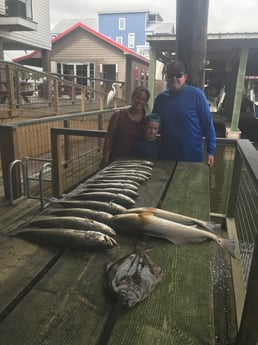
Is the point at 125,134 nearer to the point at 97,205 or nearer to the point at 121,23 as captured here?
the point at 97,205

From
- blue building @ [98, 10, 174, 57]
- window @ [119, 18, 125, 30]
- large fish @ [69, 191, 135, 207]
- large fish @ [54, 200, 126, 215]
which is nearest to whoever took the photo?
large fish @ [54, 200, 126, 215]

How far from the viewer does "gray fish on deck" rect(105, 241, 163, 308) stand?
1.15 m

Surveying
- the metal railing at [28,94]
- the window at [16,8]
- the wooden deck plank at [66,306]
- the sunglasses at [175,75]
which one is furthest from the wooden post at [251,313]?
the window at [16,8]

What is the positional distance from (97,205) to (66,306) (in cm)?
85

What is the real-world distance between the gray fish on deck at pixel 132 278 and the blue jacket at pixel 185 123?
222 cm

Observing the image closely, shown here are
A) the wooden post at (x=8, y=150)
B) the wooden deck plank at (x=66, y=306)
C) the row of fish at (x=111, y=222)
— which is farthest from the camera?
the wooden post at (x=8, y=150)

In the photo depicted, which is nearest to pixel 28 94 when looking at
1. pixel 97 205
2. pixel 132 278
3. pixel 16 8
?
pixel 16 8

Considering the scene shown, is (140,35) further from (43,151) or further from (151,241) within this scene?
(151,241)

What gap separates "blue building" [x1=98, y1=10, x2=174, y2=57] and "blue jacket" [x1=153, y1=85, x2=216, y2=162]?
46.9 metres

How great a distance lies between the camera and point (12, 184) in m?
4.80

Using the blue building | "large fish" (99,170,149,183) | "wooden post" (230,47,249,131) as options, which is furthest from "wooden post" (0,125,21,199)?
the blue building

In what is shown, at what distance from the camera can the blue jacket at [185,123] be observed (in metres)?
3.34

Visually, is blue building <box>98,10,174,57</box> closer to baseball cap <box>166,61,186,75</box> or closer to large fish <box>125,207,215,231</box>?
baseball cap <box>166,61,186,75</box>

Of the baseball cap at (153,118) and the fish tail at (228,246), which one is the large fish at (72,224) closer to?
the fish tail at (228,246)
